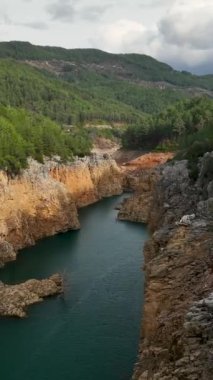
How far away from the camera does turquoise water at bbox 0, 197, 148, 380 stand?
3053 centimetres

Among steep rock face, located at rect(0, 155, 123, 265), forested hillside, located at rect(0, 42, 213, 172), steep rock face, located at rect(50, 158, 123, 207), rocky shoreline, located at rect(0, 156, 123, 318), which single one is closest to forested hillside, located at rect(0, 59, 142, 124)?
forested hillside, located at rect(0, 42, 213, 172)

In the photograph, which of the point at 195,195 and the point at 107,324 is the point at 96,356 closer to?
the point at 107,324

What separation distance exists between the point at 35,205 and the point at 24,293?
854 inches

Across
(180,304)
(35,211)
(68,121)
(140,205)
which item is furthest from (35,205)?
(68,121)

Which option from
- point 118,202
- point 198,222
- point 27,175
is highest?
point 198,222

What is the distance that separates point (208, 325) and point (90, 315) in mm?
22994

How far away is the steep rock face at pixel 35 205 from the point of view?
184ft

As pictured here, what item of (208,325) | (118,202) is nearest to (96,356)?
(208,325)

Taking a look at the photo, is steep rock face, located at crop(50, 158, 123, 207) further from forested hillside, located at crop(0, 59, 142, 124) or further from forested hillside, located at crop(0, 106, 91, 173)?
forested hillside, located at crop(0, 59, 142, 124)

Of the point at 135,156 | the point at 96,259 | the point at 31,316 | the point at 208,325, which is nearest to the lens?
the point at 208,325

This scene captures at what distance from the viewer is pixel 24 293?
133ft

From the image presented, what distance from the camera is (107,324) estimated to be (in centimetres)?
3522

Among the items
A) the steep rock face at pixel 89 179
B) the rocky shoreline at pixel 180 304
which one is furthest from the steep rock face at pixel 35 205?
the rocky shoreline at pixel 180 304

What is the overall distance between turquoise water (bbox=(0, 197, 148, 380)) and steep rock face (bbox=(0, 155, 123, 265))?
1899mm
